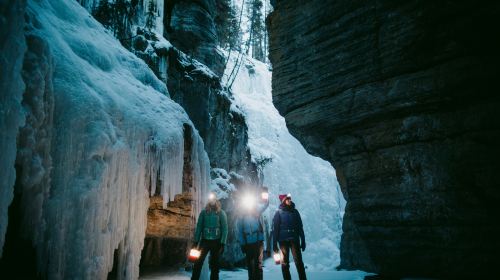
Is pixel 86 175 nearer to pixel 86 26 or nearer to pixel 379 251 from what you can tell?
pixel 86 26

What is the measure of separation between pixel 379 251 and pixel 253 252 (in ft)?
9.71

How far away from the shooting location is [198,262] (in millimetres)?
5594

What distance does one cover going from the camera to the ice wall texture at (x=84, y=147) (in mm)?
3000

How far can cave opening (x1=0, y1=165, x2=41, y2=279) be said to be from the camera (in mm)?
3150

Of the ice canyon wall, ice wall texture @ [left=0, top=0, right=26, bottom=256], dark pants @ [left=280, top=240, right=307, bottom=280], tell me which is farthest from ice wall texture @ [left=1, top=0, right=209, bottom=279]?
the ice canyon wall

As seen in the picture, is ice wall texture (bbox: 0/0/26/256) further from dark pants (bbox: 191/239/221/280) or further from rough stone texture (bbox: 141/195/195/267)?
rough stone texture (bbox: 141/195/195/267)

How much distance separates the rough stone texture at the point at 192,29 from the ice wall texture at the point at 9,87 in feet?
52.8

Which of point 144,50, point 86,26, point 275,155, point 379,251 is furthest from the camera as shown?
point 275,155

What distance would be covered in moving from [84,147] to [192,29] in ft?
51.3

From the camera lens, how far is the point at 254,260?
239 inches

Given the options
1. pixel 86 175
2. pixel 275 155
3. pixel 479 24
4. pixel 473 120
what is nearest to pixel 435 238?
pixel 473 120

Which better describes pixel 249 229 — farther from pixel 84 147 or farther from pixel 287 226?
pixel 84 147

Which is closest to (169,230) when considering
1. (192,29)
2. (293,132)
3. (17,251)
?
(293,132)

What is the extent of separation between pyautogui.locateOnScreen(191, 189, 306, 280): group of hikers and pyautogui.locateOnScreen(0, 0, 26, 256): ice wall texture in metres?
3.91
